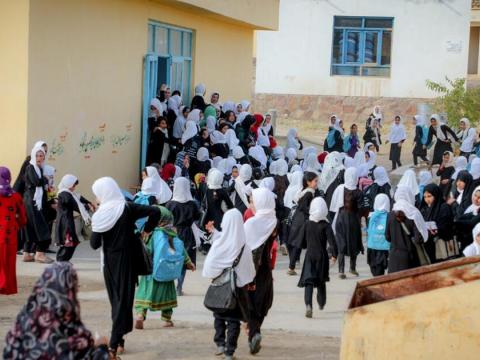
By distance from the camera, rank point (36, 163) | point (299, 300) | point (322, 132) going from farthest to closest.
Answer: point (322, 132) < point (36, 163) < point (299, 300)

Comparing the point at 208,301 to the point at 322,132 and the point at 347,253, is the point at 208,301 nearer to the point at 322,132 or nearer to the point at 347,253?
the point at 347,253

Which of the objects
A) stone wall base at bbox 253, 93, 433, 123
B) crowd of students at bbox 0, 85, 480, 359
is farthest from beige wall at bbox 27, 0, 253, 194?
stone wall base at bbox 253, 93, 433, 123

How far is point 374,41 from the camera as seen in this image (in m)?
35.2

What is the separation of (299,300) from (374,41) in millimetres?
24642

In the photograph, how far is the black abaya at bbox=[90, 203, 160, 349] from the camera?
8.13 meters

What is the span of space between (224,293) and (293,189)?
6.15 m

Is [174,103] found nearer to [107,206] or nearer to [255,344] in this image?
[255,344]

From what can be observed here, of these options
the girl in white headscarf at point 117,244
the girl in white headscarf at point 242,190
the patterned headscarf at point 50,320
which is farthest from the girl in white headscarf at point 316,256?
the patterned headscarf at point 50,320

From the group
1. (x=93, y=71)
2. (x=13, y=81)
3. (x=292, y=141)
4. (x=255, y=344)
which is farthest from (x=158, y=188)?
(x=292, y=141)

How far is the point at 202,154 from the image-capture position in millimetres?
17406

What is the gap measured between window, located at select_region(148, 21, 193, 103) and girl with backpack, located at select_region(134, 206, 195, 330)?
9.03m

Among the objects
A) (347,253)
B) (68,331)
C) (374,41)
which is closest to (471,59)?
(374,41)

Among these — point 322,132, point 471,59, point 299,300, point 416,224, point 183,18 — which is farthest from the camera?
point 471,59

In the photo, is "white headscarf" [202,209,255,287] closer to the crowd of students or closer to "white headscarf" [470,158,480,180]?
the crowd of students
